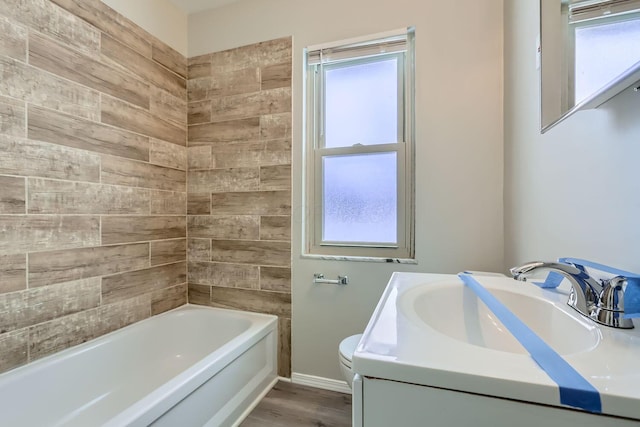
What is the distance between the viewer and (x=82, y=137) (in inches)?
63.6

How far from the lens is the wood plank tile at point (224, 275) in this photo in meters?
2.16

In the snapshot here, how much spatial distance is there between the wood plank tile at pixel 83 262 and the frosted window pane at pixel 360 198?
1286 millimetres

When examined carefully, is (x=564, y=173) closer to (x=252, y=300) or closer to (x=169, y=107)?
(x=252, y=300)

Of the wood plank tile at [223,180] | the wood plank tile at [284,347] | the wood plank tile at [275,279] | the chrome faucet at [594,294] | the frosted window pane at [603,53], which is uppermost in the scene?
the frosted window pane at [603,53]

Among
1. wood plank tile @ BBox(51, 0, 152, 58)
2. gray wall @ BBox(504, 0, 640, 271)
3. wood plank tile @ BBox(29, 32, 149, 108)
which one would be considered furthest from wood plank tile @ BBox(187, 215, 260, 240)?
gray wall @ BBox(504, 0, 640, 271)

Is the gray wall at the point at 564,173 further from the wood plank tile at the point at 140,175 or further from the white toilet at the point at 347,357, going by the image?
the wood plank tile at the point at 140,175

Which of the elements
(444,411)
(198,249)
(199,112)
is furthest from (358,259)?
(199,112)

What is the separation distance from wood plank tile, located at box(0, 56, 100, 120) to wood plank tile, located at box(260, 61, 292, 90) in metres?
1.03

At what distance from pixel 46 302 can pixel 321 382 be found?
1.66 metres

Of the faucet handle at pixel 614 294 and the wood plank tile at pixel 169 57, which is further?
the wood plank tile at pixel 169 57

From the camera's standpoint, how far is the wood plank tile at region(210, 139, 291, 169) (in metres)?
2.06

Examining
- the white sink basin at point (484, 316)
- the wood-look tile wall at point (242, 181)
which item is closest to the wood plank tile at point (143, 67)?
the wood-look tile wall at point (242, 181)

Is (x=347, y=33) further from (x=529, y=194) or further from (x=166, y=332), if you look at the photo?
(x=166, y=332)

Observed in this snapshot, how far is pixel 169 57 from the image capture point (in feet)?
7.18
